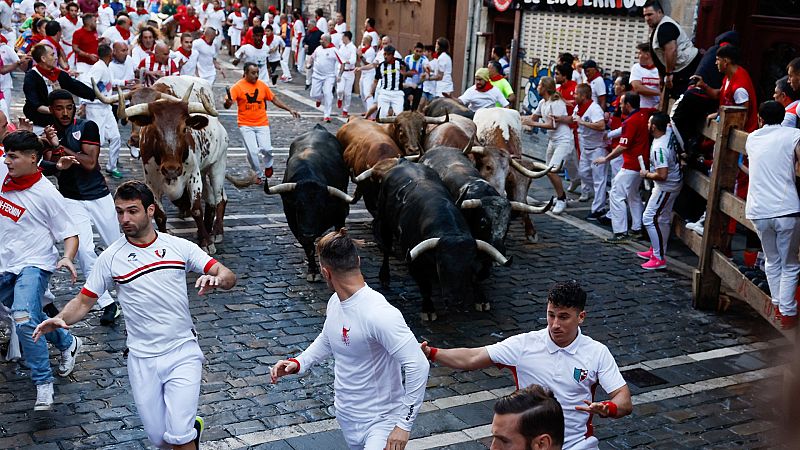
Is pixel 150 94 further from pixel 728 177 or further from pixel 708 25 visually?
pixel 708 25

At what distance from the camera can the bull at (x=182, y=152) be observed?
35.2ft

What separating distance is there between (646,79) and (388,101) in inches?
296

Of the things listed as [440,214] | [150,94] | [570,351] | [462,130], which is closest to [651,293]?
[440,214]

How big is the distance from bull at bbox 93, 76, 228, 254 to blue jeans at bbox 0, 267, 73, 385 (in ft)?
11.5

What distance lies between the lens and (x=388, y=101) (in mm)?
19625

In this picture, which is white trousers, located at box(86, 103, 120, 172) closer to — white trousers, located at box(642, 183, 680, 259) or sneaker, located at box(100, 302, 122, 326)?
sneaker, located at box(100, 302, 122, 326)

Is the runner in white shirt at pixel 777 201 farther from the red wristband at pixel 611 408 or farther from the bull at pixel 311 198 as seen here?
the bull at pixel 311 198

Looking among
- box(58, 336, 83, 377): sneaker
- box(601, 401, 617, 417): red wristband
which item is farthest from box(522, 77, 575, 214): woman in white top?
box(601, 401, 617, 417): red wristband

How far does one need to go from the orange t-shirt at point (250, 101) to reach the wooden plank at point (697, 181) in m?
7.02

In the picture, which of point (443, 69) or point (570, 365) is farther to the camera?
point (443, 69)

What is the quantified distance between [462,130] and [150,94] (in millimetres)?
4645

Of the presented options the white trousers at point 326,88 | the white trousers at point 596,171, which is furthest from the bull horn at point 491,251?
the white trousers at point 326,88

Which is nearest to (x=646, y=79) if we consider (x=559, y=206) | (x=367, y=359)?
(x=559, y=206)

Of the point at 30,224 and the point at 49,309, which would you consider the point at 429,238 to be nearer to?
the point at 49,309
